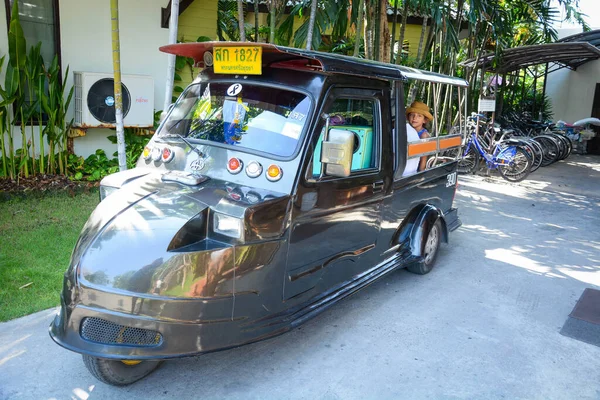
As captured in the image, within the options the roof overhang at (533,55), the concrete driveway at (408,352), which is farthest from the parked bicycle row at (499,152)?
the concrete driveway at (408,352)

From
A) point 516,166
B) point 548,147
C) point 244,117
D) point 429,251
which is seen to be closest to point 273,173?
point 244,117

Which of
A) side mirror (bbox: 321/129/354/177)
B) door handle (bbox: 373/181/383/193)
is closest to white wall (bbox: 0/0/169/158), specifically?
door handle (bbox: 373/181/383/193)

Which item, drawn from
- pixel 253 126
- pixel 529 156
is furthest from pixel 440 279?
pixel 529 156

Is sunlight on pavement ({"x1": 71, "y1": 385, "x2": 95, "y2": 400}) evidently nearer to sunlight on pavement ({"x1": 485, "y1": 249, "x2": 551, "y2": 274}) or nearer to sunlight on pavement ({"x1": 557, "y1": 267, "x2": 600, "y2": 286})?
sunlight on pavement ({"x1": 485, "y1": 249, "x2": 551, "y2": 274})

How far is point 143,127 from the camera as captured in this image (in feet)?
26.9

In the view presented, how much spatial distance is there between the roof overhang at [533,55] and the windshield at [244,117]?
8764 millimetres

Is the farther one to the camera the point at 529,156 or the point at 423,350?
the point at 529,156

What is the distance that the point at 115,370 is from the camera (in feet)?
10.0

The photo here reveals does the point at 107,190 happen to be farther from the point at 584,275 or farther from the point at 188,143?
the point at 584,275

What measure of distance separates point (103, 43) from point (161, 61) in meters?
0.99

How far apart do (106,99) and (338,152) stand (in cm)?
527

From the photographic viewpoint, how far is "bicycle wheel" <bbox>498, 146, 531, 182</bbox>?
11.1 metres

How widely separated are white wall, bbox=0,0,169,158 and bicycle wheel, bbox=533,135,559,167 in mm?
9556

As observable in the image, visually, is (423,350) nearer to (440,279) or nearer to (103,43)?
(440,279)
